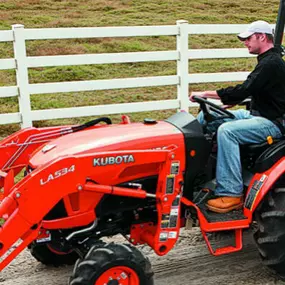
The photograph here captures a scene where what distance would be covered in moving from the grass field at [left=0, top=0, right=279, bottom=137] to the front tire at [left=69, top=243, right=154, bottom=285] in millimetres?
5358

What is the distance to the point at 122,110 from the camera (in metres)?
8.63

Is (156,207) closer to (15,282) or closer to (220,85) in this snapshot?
(15,282)

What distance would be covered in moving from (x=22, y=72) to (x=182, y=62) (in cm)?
234

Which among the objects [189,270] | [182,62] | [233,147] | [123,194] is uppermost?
[233,147]

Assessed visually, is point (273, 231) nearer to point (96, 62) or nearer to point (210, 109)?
point (210, 109)

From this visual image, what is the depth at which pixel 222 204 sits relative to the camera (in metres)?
4.44

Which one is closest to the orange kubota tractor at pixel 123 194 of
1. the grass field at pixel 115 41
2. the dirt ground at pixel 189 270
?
the dirt ground at pixel 189 270

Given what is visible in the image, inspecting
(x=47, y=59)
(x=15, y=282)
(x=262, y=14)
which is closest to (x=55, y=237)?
(x=15, y=282)

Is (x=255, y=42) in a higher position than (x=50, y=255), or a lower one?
higher

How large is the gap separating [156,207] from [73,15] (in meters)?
14.7

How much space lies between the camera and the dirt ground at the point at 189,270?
14.9ft

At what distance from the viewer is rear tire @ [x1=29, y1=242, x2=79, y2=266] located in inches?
186

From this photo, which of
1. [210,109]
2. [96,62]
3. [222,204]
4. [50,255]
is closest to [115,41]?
[96,62]

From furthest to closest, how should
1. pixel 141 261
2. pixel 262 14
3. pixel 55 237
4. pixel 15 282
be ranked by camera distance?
pixel 262 14 < pixel 15 282 < pixel 55 237 < pixel 141 261
